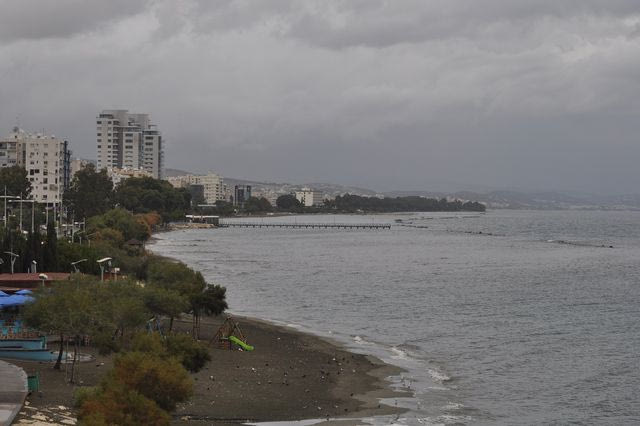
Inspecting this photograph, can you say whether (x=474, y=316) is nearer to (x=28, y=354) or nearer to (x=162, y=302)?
(x=162, y=302)

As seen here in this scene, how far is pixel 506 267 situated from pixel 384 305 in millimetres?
40783

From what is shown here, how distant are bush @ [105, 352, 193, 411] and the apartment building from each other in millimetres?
136914

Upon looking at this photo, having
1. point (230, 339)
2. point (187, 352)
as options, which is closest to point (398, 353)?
point (230, 339)

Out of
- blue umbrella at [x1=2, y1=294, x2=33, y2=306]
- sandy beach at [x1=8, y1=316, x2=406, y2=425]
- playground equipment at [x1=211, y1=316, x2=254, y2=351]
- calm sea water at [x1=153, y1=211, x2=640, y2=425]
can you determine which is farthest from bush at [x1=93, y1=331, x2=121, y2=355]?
playground equipment at [x1=211, y1=316, x2=254, y2=351]

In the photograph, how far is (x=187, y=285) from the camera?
4866cm

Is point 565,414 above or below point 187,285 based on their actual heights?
below

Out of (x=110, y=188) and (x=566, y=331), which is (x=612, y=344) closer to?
(x=566, y=331)

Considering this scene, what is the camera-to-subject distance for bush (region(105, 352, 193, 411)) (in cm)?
2408

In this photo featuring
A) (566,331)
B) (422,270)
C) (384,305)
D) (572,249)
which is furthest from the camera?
(572,249)

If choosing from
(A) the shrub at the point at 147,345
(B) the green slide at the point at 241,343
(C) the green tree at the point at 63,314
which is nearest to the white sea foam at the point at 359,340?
(B) the green slide at the point at 241,343

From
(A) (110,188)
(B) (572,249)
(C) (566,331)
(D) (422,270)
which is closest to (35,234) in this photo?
(C) (566,331)

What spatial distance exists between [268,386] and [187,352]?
4.99 meters

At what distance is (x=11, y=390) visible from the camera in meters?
29.0

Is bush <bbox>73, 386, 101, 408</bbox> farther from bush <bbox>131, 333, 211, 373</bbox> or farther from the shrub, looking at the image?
bush <bbox>131, 333, 211, 373</bbox>
